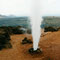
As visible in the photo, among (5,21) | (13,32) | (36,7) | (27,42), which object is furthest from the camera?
(5,21)

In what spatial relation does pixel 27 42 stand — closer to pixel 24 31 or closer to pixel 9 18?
pixel 24 31

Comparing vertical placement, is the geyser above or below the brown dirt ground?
above

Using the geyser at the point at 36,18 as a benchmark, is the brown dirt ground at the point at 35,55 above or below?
below

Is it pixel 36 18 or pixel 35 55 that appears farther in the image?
pixel 35 55

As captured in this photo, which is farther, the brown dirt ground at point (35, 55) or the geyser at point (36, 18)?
the brown dirt ground at point (35, 55)

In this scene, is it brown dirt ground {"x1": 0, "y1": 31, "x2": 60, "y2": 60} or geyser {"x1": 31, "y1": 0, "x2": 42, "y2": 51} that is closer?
geyser {"x1": 31, "y1": 0, "x2": 42, "y2": 51}

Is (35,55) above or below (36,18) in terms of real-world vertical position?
below

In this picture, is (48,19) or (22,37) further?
(48,19)

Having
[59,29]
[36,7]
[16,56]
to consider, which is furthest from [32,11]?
[59,29]
